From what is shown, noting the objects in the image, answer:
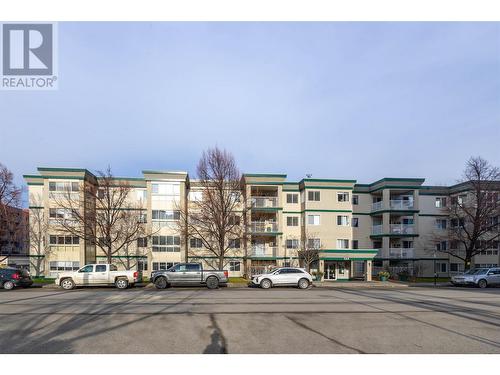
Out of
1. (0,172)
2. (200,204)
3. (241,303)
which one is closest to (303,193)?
(200,204)

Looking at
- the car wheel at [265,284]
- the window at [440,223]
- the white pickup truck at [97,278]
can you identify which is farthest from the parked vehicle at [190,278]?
the window at [440,223]

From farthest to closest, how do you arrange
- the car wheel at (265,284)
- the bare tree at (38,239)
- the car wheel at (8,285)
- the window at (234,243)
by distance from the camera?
the bare tree at (38,239), the window at (234,243), the car wheel at (265,284), the car wheel at (8,285)

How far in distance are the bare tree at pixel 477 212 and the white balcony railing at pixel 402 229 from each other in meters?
3.91

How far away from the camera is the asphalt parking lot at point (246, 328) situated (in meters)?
7.43

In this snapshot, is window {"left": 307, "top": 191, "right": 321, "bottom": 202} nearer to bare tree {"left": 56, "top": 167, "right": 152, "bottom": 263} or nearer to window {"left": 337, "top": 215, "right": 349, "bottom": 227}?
window {"left": 337, "top": 215, "right": 349, "bottom": 227}

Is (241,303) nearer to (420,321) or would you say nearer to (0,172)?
(420,321)

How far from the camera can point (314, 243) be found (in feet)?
108

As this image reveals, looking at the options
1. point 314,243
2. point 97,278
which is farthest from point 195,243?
point 314,243

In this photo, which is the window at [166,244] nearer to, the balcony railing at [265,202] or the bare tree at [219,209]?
the bare tree at [219,209]

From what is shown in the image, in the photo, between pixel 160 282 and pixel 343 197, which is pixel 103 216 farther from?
pixel 343 197

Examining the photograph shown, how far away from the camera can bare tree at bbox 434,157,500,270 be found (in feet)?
Result: 107

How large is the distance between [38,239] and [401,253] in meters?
40.6

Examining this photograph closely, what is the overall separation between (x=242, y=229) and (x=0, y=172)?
25.6m

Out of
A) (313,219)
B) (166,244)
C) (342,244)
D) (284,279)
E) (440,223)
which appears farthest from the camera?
(440,223)
